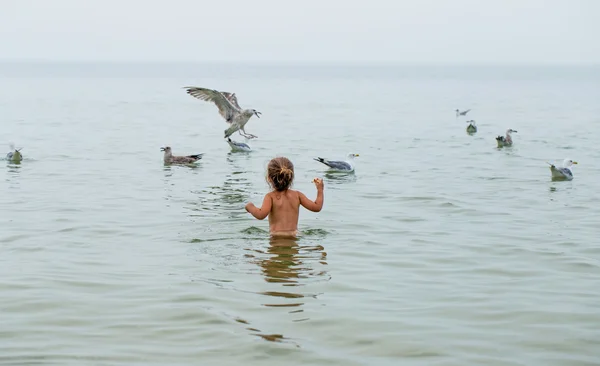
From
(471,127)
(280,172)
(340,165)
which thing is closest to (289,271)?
(280,172)

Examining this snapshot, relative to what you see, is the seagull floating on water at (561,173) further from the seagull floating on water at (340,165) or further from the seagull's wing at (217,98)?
the seagull's wing at (217,98)

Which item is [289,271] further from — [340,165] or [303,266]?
[340,165]

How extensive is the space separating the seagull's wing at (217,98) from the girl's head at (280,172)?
362 inches

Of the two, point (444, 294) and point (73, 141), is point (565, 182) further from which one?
point (73, 141)

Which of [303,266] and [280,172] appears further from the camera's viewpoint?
[280,172]

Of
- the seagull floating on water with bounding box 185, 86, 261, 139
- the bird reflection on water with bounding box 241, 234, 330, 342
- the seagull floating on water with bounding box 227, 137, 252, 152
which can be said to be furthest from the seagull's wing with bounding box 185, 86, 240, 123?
the bird reflection on water with bounding box 241, 234, 330, 342

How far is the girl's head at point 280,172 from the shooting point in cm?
989

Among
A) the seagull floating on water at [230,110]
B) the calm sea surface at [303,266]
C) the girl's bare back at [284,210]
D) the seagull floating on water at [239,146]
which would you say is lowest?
the calm sea surface at [303,266]

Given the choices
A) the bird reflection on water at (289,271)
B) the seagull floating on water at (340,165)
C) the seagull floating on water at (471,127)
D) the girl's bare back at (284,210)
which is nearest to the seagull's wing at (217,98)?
the seagull floating on water at (340,165)

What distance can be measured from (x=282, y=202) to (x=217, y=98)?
406 inches

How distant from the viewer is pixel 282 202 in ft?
33.7

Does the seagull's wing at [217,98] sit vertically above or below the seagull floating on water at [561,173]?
above

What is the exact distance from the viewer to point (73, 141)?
24922 mm

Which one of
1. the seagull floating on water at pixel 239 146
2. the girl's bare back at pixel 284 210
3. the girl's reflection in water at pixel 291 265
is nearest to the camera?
the girl's reflection in water at pixel 291 265
